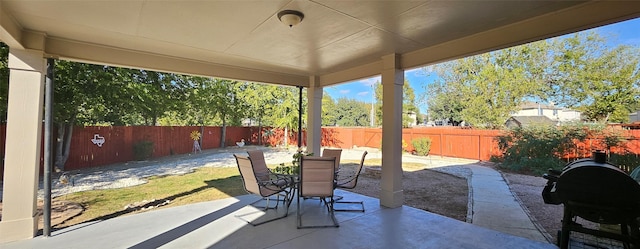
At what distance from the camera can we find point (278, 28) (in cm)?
279

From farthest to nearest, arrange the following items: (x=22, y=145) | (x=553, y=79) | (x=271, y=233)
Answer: (x=553, y=79), (x=271, y=233), (x=22, y=145)

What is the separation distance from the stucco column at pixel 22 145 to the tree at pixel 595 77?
14647 mm

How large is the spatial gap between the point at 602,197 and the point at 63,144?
1108cm

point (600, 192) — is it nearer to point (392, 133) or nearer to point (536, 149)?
point (392, 133)

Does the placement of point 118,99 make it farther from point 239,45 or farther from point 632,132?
point 632,132

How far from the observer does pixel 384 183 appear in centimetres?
406

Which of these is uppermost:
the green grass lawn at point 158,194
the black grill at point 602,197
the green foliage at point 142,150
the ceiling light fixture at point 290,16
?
the ceiling light fixture at point 290,16

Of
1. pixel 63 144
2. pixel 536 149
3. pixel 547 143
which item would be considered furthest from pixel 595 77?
pixel 63 144

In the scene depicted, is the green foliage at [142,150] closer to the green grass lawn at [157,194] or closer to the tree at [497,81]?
the green grass lawn at [157,194]

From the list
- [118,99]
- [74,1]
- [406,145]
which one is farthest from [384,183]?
[406,145]

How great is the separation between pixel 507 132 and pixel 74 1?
10954 mm

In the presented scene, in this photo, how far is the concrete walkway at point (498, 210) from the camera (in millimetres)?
3264

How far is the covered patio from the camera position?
227 cm

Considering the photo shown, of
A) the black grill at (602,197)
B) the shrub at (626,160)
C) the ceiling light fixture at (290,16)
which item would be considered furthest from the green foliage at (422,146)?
the ceiling light fixture at (290,16)
